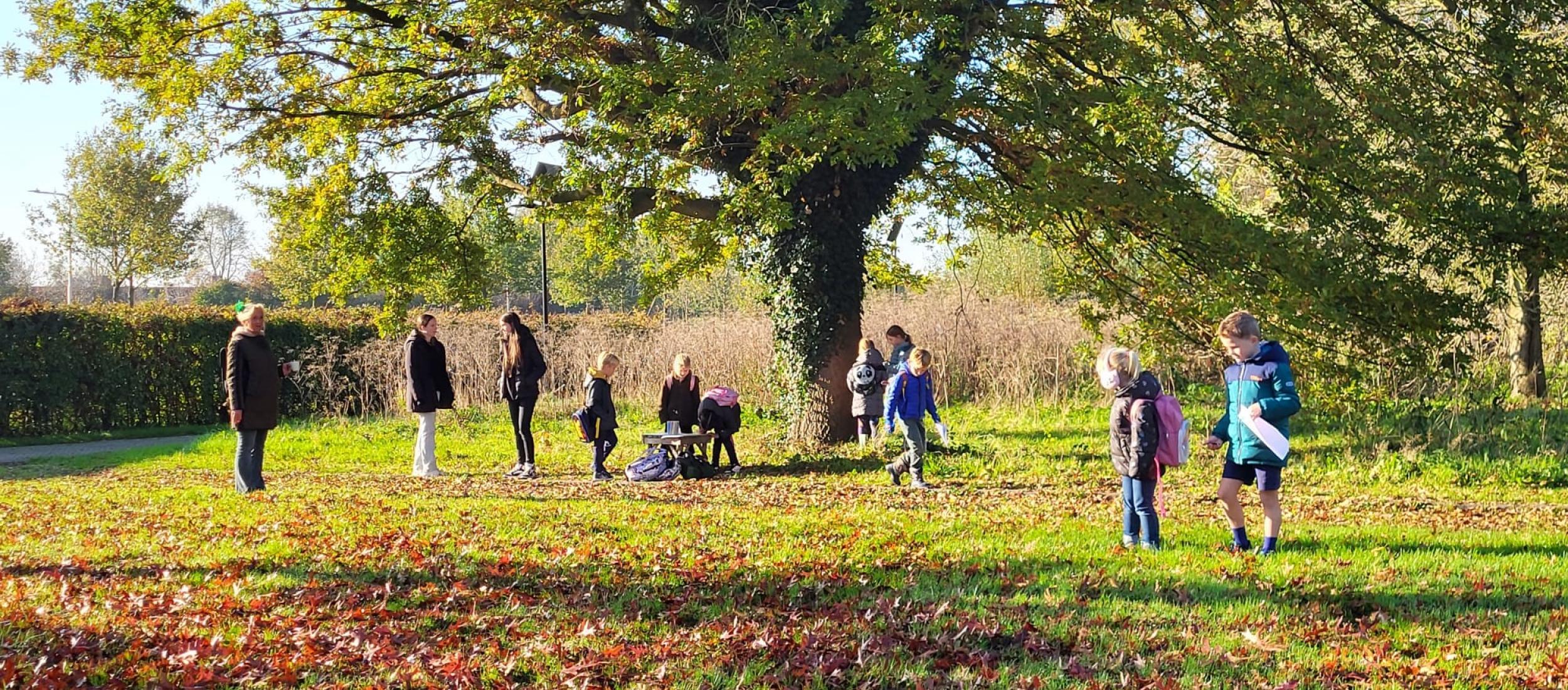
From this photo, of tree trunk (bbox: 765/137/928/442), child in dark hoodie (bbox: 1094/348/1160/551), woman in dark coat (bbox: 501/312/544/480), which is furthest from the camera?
tree trunk (bbox: 765/137/928/442)

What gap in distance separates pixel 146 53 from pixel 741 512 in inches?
338

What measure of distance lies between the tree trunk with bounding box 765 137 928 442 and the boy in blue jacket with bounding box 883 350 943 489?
300 cm

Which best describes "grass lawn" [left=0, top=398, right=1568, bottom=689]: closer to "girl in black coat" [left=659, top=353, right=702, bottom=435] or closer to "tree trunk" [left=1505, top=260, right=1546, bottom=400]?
"girl in black coat" [left=659, top=353, right=702, bottom=435]

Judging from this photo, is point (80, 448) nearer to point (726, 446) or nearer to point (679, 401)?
point (679, 401)

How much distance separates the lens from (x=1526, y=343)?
54.7ft

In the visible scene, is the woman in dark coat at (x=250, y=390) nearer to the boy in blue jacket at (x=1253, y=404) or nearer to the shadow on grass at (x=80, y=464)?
the shadow on grass at (x=80, y=464)

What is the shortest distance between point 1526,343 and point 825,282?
10600mm

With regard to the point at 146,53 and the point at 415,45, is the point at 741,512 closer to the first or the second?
the point at 415,45

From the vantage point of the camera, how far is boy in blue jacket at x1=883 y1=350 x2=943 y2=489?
1088 centimetres

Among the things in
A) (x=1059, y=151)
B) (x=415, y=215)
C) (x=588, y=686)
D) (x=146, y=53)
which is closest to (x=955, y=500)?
(x=1059, y=151)

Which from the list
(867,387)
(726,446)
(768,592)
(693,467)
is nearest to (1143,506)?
(768,592)

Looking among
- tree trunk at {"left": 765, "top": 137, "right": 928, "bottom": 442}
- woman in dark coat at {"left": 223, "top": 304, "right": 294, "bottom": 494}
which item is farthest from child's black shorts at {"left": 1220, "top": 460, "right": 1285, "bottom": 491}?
woman in dark coat at {"left": 223, "top": 304, "right": 294, "bottom": 494}

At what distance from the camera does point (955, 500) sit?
10.3 m

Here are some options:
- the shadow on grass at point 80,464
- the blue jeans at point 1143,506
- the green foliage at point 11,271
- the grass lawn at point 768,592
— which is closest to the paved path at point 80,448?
the shadow on grass at point 80,464
